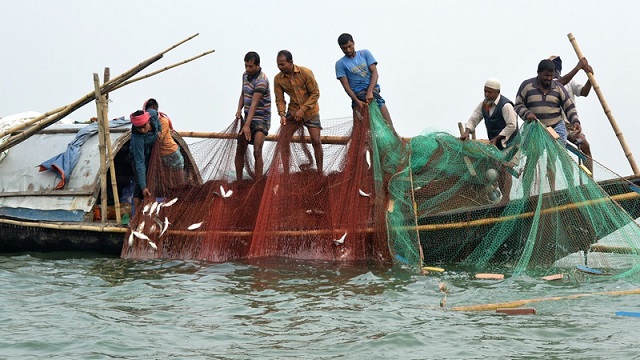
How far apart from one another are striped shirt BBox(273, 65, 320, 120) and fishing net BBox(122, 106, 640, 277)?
279 millimetres

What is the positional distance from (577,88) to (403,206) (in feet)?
8.94

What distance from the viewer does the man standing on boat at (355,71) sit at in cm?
1091

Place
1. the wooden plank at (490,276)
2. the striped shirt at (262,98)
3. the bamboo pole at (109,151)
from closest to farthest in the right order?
1. the wooden plank at (490,276)
2. the striped shirt at (262,98)
3. the bamboo pole at (109,151)

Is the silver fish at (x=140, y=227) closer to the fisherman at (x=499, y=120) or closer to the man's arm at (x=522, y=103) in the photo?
the fisherman at (x=499, y=120)

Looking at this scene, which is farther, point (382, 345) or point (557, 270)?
point (557, 270)

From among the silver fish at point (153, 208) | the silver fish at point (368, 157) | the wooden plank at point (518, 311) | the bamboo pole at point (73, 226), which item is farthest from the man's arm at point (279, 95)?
the wooden plank at point (518, 311)

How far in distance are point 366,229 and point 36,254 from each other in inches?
169

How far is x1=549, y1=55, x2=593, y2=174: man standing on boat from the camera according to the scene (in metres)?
10.6

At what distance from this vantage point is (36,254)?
11.8 m

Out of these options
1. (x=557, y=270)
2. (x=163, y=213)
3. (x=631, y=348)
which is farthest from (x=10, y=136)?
(x=631, y=348)

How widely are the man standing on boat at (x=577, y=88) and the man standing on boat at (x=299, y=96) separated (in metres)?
2.78

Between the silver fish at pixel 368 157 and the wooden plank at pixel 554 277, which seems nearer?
the wooden plank at pixel 554 277

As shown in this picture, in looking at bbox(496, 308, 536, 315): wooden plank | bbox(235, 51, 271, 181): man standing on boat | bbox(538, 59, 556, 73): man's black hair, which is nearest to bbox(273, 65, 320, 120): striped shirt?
bbox(235, 51, 271, 181): man standing on boat

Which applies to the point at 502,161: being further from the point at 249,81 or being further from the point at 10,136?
the point at 10,136
